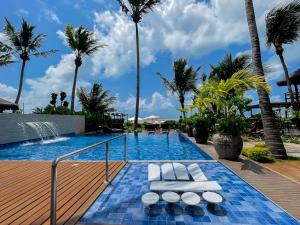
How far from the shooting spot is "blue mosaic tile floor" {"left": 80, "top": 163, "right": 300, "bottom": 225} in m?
3.26

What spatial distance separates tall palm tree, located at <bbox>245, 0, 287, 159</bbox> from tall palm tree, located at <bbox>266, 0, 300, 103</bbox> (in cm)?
1090

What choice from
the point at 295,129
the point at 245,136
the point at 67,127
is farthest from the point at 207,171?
the point at 67,127

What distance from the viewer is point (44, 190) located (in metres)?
4.48

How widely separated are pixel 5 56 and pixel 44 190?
23.1 metres

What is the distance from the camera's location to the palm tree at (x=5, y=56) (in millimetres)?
22906

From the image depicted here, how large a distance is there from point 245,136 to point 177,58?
15.4 m

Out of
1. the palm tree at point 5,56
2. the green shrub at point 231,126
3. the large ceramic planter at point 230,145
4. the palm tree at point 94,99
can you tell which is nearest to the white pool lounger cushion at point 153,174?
the large ceramic planter at point 230,145

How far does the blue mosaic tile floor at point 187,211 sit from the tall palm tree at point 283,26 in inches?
659

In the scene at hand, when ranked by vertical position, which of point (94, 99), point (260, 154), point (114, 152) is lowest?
point (114, 152)

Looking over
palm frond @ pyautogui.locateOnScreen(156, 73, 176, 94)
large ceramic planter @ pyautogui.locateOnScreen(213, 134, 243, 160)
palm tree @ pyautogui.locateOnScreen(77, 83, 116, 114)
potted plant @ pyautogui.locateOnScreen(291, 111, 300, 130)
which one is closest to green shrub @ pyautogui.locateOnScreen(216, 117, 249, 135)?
large ceramic planter @ pyautogui.locateOnScreen(213, 134, 243, 160)

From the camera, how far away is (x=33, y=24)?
79.2 ft

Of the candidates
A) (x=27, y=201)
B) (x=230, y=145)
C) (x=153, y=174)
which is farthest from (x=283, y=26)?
(x=27, y=201)

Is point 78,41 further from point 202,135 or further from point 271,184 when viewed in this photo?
point 271,184

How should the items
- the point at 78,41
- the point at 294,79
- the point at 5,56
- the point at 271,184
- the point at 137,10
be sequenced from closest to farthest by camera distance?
the point at 271,184 < the point at 294,79 < the point at 5,56 < the point at 137,10 < the point at 78,41
